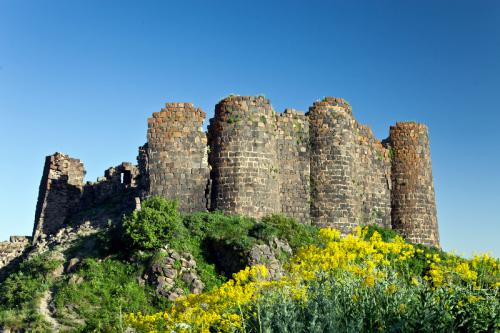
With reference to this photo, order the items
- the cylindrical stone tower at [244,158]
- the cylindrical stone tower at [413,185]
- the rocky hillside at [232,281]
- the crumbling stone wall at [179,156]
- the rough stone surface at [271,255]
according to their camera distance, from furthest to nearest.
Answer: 1. the cylindrical stone tower at [413,185]
2. the crumbling stone wall at [179,156]
3. the cylindrical stone tower at [244,158]
4. the rough stone surface at [271,255]
5. the rocky hillside at [232,281]

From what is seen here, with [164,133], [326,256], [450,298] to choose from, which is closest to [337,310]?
[326,256]

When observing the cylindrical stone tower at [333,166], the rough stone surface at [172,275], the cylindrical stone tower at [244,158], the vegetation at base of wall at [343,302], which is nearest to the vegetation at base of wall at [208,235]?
the rough stone surface at [172,275]

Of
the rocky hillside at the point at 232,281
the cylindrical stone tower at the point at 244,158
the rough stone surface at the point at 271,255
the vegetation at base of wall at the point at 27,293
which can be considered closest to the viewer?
the rocky hillside at the point at 232,281

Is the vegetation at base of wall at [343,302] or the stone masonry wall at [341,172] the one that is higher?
the stone masonry wall at [341,172]

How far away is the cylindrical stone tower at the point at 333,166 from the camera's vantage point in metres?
31.6

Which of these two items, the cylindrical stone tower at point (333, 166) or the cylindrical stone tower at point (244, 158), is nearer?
the cylindrical stone tower at point (244, 158)

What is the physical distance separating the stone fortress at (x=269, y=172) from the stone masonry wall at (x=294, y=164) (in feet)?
0.17

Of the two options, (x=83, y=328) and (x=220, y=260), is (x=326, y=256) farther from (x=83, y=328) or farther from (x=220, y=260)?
(x=220, y=260)

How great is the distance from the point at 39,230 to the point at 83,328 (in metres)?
16.1

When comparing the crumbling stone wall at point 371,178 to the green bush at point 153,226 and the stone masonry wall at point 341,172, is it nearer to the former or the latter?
the stone masonry wall at point 341,172

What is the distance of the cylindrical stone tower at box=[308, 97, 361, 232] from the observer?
3161 centimetres

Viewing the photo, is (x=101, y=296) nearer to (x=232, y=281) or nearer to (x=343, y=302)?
(x=232, y=281)

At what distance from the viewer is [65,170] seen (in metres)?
37.6

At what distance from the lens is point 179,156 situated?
3014 cm
